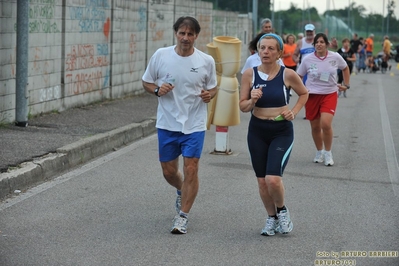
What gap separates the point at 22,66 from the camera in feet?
41.8

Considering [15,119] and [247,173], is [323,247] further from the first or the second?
[15,119]

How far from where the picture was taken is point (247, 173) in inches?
422

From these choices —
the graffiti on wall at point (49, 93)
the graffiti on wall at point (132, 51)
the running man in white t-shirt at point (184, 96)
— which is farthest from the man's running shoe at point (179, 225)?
the graffiti on wall at point (132, 51)

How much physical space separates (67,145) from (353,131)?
644 cm

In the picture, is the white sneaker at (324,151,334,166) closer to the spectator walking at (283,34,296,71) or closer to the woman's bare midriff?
the woman's bare midriff

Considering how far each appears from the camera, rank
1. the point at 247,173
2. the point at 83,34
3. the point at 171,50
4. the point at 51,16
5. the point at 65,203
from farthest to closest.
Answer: the point at 83,34 → the point at 51,16 → the point at 247,173 → the point at 65,203 → the point at 171,50

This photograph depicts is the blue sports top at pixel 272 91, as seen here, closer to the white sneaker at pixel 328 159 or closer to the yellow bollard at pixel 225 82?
the yellow bollard at pixel 225 82

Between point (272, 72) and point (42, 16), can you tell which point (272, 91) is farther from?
point (42, 16)

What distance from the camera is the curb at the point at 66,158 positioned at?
29.5 ft

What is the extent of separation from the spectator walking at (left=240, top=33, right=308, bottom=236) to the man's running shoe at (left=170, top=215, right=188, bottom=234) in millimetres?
686

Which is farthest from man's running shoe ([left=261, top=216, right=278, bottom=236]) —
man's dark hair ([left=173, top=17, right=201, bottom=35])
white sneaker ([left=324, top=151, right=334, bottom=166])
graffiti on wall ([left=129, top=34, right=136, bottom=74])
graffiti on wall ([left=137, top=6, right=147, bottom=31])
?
graffiti on wall ([left=137, top=6, right=147, bottom=31])

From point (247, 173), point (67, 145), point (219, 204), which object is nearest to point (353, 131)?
point (247, 173)

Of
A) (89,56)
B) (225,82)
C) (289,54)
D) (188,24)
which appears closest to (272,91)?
(188,24)

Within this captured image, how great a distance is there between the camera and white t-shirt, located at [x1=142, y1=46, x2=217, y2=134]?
291 inches
